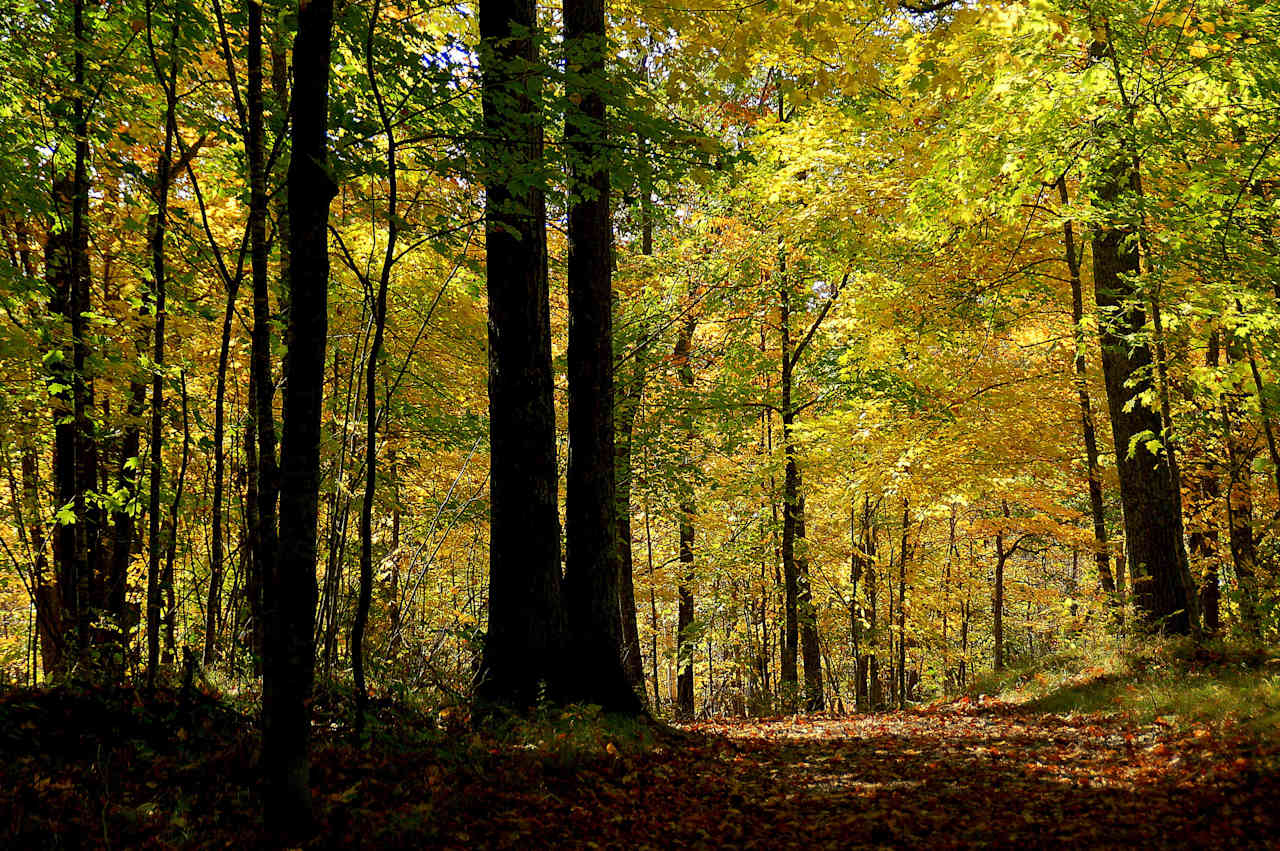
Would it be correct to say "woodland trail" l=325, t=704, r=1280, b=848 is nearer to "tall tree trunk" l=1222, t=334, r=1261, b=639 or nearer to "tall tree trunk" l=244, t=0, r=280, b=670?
"tall tree trunk" l=244, t=0, r=280, b=670

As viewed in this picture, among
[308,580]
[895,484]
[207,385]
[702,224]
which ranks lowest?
[308,580]

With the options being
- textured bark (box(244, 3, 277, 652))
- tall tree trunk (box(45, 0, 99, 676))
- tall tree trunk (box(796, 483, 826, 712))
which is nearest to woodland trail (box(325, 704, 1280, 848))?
textured bark (box(244, 3, 277, 652))

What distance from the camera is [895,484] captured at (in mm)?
10609

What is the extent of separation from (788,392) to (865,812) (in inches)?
371

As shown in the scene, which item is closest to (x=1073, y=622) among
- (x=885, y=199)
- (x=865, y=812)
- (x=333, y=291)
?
(x=885, y=199)

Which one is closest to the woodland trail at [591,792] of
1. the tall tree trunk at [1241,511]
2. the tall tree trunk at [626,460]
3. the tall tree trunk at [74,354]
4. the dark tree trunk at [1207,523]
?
the tall tree trunk at [74,354]

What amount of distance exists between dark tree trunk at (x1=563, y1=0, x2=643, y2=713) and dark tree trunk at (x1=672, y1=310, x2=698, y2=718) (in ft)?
13.1

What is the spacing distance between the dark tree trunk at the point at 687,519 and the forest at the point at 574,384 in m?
0.23

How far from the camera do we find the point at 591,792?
4836 mm

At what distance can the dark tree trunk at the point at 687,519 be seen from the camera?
11.8 meters

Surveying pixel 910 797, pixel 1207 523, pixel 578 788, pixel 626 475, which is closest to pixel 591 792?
pixel 578 788

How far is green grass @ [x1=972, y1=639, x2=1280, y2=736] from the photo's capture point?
637 cm

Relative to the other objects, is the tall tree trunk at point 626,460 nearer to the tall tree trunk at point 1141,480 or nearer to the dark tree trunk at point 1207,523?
the tall tree trunk at point 1141,480

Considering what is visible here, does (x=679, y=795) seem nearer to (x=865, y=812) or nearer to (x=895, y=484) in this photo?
(x=865, y=812)
